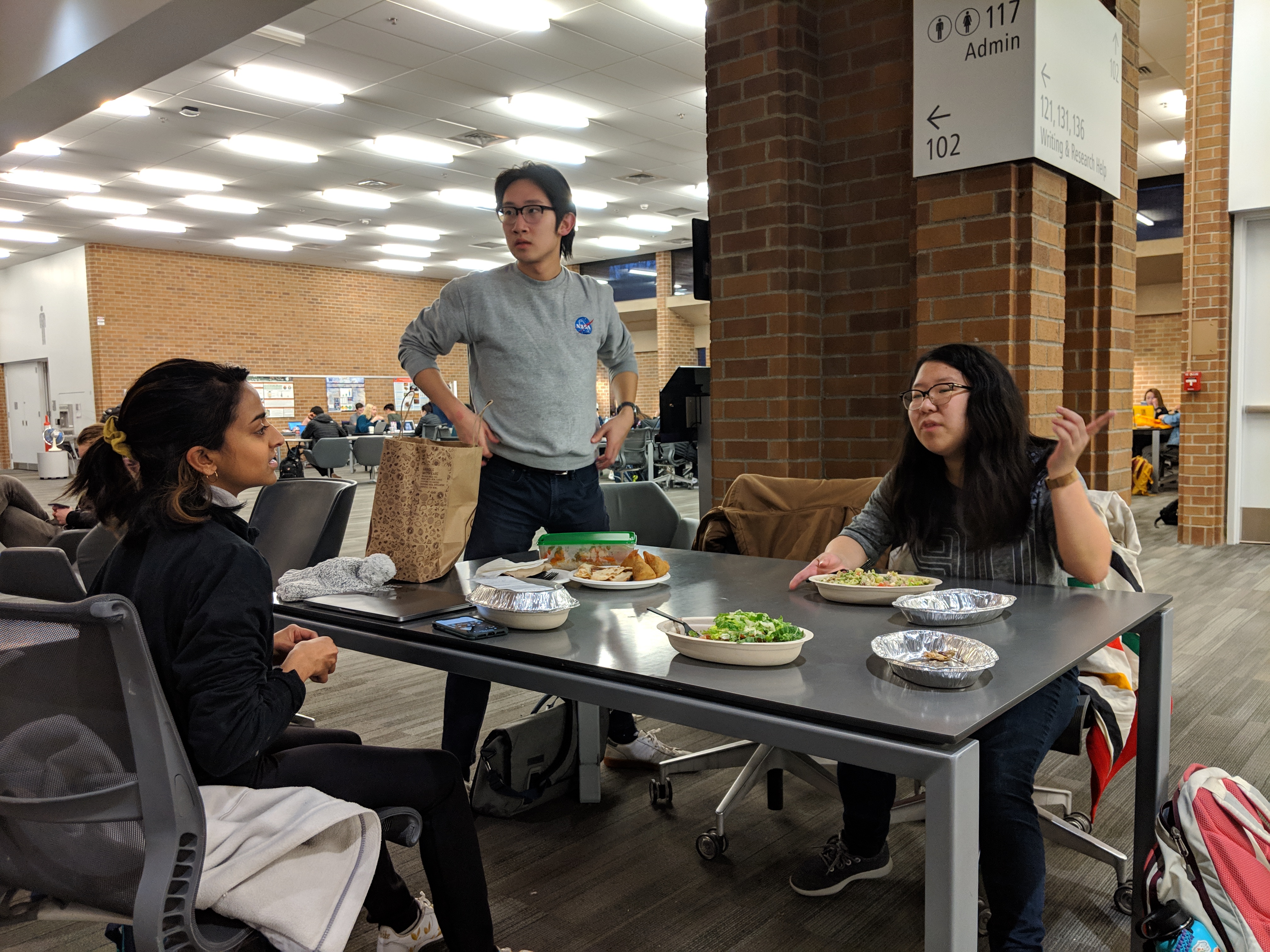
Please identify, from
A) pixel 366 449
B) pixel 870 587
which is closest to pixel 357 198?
pixel 366 449

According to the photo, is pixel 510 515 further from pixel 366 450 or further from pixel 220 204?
pixel 366 450

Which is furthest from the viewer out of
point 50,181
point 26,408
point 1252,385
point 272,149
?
point 26,408

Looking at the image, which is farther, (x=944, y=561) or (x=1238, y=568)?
(x=1238, y=568)

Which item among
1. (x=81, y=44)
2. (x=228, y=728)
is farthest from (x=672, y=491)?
(x=228, y=728)

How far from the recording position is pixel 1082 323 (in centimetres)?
323

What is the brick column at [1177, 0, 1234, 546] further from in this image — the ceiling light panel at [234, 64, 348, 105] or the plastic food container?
the ceiling light panel at [234, 64, 348, 105]

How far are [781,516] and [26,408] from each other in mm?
17878

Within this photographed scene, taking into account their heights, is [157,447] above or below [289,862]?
above

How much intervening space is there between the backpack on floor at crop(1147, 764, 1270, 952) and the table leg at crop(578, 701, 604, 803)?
1.36 m

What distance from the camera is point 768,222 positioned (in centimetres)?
324

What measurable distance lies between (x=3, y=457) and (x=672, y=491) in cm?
1366

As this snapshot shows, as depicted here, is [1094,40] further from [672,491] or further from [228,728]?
[672,491]

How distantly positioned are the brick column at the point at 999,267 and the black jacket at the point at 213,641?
2.16m

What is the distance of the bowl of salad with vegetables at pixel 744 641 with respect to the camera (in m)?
1.26
